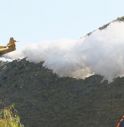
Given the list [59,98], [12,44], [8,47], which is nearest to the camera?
[59,98]

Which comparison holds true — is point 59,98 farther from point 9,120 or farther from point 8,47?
point 9,120

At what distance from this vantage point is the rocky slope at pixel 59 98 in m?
58.0

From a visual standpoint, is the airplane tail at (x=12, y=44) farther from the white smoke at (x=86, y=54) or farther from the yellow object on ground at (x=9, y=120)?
the yellow object on ground at (x=9, y=120)

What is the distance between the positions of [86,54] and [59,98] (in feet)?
59.2

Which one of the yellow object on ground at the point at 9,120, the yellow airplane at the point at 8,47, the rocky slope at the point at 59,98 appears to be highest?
the yellow airplane at the point at 8,47

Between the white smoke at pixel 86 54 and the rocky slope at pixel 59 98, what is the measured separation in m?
3.09

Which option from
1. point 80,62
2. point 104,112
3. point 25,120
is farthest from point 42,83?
point 104,112

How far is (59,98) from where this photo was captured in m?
68.9

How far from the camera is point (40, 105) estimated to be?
68875 mm

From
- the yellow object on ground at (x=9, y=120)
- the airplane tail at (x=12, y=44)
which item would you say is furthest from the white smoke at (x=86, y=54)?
the yellow object on ground at (x=9, y=120)

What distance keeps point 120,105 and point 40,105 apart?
15515mm

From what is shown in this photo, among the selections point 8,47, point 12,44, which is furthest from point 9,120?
point 12,44

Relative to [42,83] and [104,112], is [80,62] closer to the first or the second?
[42,83]

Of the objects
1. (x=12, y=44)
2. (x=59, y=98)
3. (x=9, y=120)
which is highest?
(x=12, y=44)
